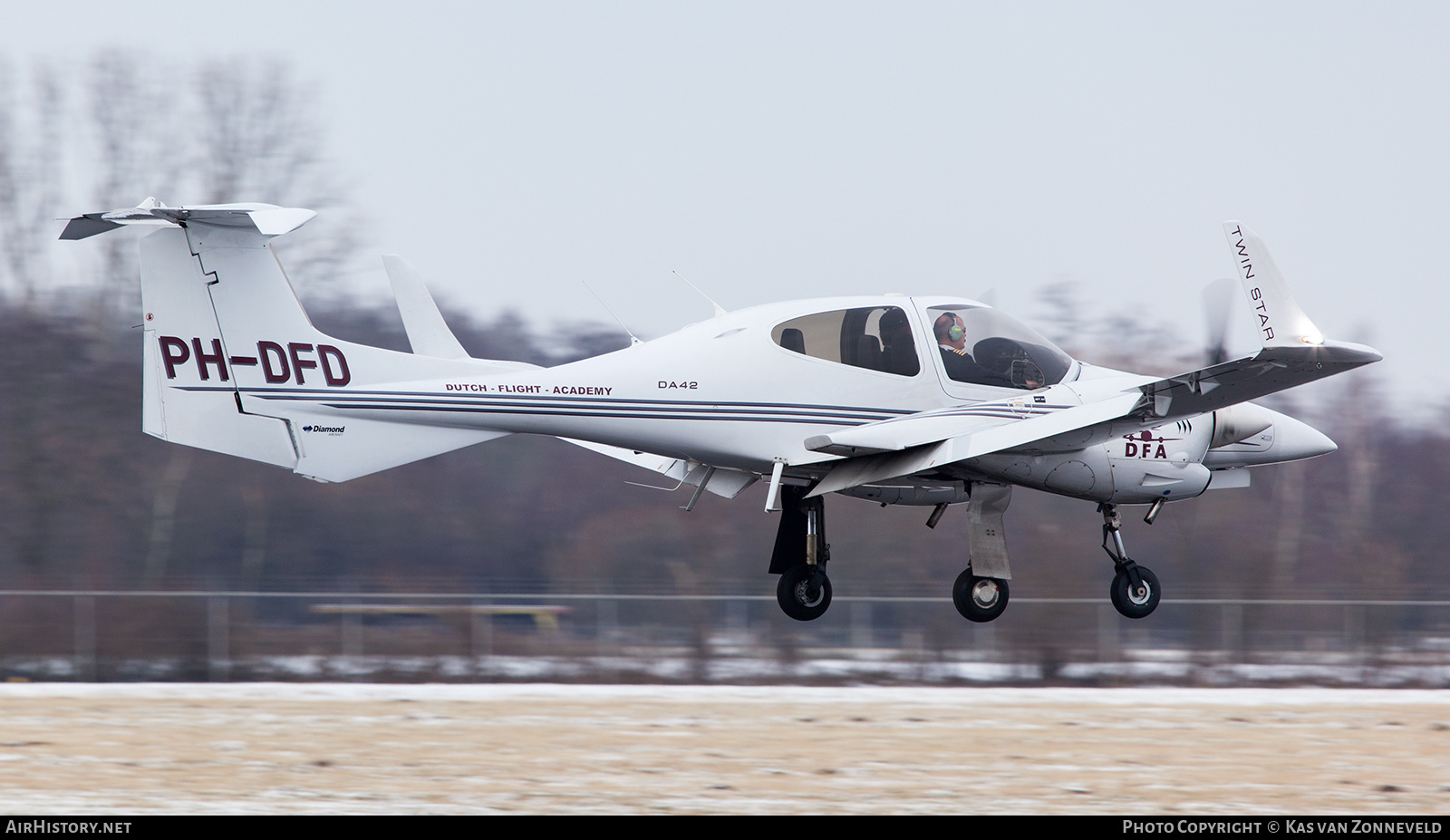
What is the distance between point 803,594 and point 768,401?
2.37 metres

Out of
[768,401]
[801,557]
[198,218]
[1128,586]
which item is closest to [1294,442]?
[1128,586]

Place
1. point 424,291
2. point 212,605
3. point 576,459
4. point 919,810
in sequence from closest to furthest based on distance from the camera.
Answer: point 919,810 < point 424,291 < point 212,605 < point 576,459

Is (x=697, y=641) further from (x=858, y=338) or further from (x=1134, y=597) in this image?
(x=858, y=338)

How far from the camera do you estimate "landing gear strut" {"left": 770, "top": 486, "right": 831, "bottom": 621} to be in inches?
543

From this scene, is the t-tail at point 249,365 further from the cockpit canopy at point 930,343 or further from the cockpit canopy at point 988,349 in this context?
the cockpit canopy at point 988,349

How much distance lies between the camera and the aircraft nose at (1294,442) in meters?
13.9

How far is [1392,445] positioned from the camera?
1345 inches

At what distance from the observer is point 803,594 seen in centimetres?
1412

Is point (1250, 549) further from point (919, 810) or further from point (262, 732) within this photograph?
point (262, 732)

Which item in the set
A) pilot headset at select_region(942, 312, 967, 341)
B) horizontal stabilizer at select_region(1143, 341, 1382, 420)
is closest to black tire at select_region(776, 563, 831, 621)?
pilot headset at select_region(942, 312, 967, 341)

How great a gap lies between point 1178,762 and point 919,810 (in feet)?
11.9

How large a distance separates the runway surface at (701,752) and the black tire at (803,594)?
1456mm

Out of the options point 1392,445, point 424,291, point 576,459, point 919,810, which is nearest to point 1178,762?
point 919,810

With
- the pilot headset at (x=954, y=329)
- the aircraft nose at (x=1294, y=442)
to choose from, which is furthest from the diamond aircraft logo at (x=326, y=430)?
the aircraft nose at (x=1294, y=442)
